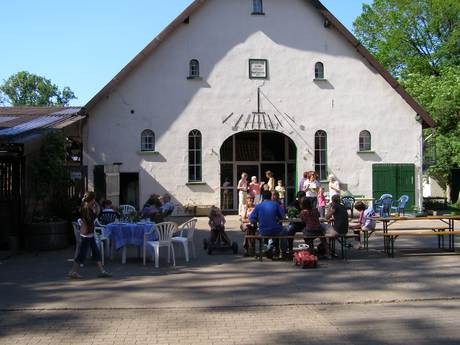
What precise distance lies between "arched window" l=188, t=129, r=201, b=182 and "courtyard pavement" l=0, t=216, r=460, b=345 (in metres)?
11.2

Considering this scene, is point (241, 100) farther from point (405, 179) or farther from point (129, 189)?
point (405, 179)

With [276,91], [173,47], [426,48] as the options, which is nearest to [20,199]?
[173,47]

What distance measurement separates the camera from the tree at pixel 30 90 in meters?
81.7

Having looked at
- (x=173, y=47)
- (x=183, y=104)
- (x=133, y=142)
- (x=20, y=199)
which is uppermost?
(x=173, y=47)

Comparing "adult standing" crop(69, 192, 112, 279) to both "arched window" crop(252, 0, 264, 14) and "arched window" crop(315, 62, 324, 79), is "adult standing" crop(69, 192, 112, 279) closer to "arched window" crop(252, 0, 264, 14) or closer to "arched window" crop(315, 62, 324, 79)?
"arched window" crop(252, 0, 264, 14)

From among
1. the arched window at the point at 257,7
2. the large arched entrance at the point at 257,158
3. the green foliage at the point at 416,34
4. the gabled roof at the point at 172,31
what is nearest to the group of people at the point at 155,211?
the gabled roof at the point at 172,31

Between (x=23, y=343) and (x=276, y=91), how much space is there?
18.4m

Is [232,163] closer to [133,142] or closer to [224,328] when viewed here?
[133,142]

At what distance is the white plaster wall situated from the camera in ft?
75.1

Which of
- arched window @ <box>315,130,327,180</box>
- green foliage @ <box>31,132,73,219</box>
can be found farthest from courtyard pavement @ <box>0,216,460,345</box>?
arched window @ <box>315,130,327,180</box>

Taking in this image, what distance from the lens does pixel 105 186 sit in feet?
73.4

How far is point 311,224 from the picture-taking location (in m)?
12.0

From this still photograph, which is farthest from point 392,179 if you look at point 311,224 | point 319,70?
point 311,224

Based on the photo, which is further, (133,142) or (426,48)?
(426,48)
